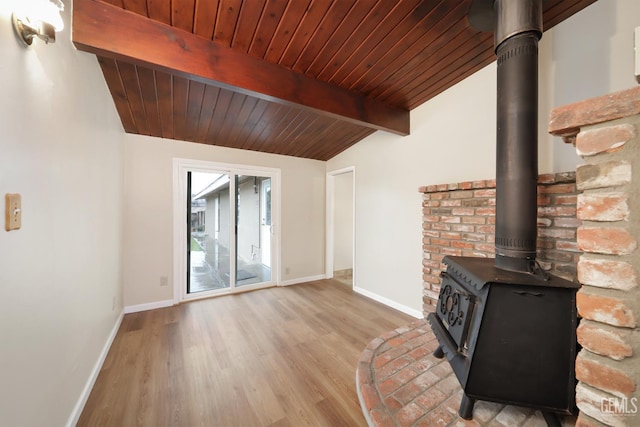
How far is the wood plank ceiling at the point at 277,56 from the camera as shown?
149 centimetres

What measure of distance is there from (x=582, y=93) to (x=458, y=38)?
96 cm

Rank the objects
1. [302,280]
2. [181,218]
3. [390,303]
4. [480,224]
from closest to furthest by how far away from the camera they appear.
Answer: [480,224]
[390,303]
[181,218]
[302,280]

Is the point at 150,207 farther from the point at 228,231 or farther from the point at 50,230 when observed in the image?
the point at 50,230

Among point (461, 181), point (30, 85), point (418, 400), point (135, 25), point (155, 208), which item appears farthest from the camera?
point (155, 208)

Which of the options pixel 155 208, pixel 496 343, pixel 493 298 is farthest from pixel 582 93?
pixel 155 208

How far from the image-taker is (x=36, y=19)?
3.01 ft

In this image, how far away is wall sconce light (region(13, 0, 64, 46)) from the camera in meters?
0.89

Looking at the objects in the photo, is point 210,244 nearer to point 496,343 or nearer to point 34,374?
point 34,374

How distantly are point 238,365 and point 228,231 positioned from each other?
82.7 inches

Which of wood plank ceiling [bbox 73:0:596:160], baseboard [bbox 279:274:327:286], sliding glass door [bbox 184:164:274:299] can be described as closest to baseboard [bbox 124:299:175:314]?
sliding glass door [bbox 184:164:274:299]

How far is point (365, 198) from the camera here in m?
3.51

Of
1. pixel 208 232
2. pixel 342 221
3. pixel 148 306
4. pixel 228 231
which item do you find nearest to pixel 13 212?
pixel 148 306

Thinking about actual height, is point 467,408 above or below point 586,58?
below

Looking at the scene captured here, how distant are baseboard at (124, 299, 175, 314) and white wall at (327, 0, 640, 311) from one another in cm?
270
